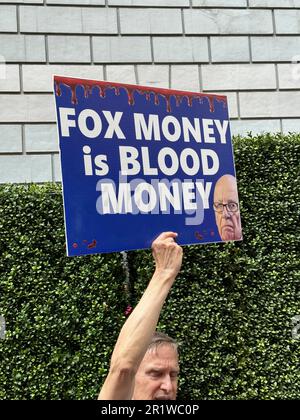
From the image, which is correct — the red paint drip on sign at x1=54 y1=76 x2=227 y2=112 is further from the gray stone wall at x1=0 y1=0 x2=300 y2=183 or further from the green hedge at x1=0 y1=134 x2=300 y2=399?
the gray stone wall at x1=0 y1=0 x2=300 y2=183

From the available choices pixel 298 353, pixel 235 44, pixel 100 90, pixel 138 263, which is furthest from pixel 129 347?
pixel 235 44

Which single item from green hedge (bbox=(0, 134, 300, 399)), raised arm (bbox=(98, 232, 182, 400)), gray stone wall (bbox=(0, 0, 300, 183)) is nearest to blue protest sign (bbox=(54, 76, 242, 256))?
raised arm (bbox=(98, 232, 182, 400))

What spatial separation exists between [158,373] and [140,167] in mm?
1136

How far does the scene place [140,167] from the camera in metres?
3.84

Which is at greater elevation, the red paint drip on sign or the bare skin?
the red paint drip on sign

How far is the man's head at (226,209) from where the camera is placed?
4.14m

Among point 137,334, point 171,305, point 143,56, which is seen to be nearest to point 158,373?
point 137,334

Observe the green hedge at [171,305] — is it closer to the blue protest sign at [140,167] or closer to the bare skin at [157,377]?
the blue protest sign at [140,167]

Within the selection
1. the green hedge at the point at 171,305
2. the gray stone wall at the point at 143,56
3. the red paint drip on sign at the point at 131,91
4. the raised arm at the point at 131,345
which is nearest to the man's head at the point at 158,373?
the raised arm at the point at 131,345

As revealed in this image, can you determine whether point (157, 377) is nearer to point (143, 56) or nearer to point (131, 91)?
point (131, 91)

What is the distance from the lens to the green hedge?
5793 millimetres

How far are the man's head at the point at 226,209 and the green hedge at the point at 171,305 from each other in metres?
1.93
